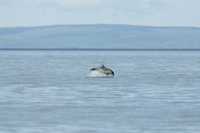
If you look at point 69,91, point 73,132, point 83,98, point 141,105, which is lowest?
point 73,132

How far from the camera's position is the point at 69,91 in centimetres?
2655

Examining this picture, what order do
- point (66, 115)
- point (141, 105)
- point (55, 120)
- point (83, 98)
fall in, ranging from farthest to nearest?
point (83, 98), point (141, 105), point (66, 115), point (55, 120)

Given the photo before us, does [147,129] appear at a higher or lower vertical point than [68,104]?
lower

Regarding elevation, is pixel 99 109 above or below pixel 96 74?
below

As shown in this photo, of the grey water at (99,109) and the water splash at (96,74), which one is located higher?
the water splash at (96,74)

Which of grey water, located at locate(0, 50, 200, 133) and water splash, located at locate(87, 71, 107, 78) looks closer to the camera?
grey water, located at locate(0, 50, 200, 133)

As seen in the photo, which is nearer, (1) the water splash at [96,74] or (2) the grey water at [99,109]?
(2) the grey water at [99,109]

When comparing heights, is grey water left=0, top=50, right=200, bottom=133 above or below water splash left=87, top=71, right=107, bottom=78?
below

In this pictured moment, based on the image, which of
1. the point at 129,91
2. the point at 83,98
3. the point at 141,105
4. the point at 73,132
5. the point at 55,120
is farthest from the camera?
the point at 129,91

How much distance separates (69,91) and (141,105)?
6.86 meters

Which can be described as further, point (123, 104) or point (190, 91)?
point (190, 91)

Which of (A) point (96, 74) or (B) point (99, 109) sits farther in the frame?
(A) point (96, 74)

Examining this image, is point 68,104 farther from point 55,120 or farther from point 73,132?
point 73,132

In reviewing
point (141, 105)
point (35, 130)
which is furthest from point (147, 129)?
point (141, 105)
